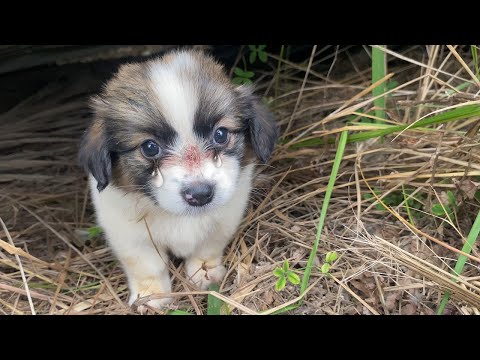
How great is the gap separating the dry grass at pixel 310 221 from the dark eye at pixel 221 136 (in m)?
0.77

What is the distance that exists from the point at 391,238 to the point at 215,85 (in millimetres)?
1261

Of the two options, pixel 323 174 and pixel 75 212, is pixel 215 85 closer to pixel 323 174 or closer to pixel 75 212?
pixel 323 174

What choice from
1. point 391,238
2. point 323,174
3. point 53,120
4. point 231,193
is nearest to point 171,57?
point 231,193

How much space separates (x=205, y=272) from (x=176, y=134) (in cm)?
101

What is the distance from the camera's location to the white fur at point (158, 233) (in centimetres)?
313

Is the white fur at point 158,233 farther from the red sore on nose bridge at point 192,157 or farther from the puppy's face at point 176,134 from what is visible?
the red sore on nose bridge at point 192,157

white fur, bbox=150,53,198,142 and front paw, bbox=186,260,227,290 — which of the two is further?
front paw, bbox=186,260,227,290

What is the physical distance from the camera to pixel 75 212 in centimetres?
402

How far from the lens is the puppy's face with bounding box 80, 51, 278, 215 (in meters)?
2.74

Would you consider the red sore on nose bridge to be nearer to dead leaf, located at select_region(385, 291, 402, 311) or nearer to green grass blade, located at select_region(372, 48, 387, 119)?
dead leaf, located at select_region(385, 291, 402, 311)

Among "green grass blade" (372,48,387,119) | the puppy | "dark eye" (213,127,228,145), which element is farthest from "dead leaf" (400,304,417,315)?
"green grass blade" (372,48,387,119)

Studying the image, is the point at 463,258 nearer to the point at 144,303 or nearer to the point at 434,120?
the point at 434,120

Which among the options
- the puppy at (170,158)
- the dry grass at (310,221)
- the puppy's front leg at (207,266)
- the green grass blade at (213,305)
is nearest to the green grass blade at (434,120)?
the dry grass at (310,221)

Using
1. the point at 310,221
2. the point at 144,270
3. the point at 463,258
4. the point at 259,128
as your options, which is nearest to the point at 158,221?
→ the point at 144,270
